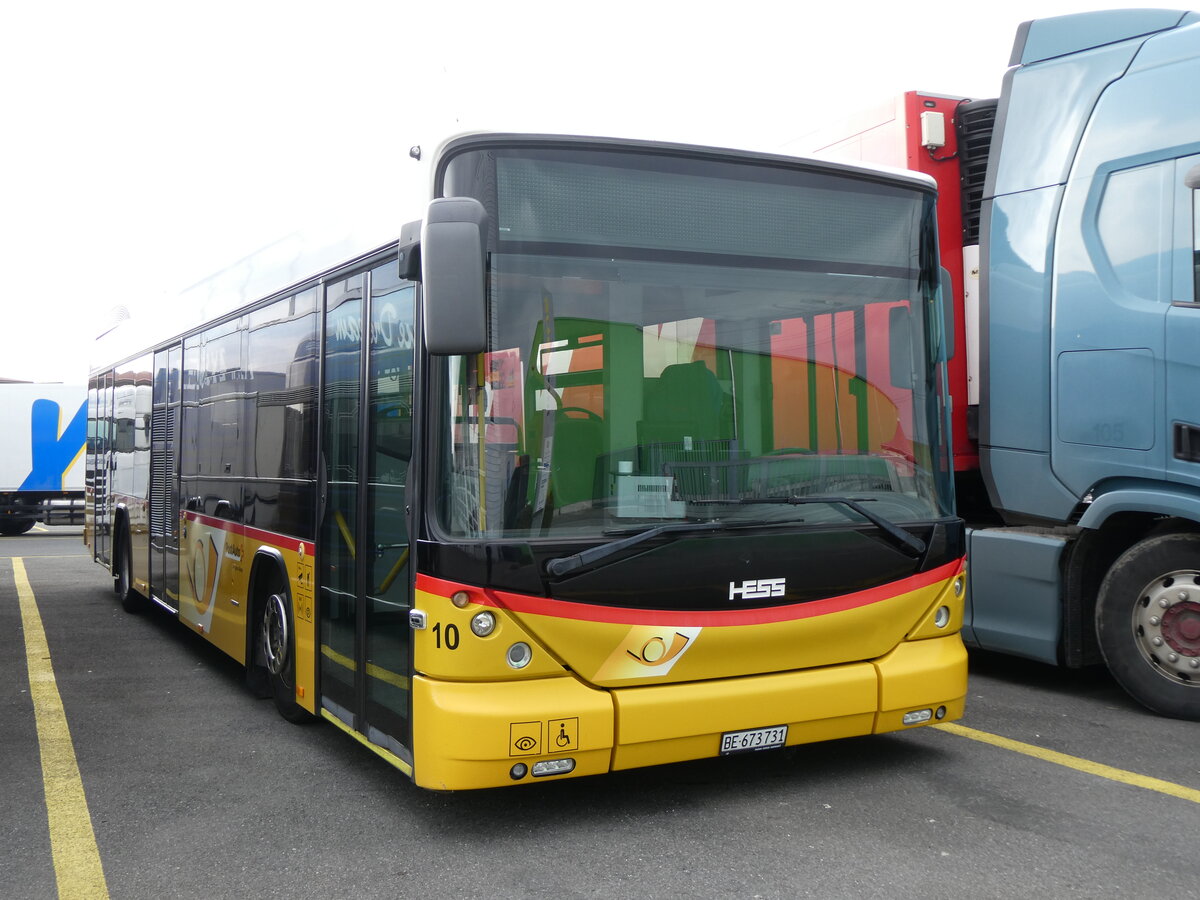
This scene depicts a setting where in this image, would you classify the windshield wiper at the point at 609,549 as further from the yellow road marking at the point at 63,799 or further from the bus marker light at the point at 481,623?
the yellow road marking at the point at 63,799

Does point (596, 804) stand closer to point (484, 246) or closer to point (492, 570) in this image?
point (492, 570)

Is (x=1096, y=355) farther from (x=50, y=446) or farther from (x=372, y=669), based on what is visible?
(x=50, y=446)

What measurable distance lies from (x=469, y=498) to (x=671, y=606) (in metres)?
0.90

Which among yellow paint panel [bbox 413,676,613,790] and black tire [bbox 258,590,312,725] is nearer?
yellow paint panel [bbox 413,676,613,790]

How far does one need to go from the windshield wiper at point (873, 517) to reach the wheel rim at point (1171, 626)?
2072 millimetres

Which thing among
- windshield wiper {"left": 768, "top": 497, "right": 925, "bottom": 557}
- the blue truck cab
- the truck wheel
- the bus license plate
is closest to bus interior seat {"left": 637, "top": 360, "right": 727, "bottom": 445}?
windshield wiper {"left": 768, "top": 497, "right": 925, "bottom": 557}

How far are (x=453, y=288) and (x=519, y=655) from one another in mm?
1376

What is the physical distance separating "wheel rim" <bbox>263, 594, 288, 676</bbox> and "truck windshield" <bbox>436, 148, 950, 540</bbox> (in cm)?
234

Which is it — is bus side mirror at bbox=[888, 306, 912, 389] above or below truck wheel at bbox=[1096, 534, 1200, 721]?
above

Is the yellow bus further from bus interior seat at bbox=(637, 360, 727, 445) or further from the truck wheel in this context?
the truck wheel

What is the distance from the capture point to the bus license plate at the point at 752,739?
4848 mm

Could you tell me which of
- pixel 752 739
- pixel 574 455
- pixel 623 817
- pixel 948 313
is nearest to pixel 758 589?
pixel 752 739

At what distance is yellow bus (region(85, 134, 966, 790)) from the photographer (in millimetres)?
4520

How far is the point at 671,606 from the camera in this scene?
4.72 meters
